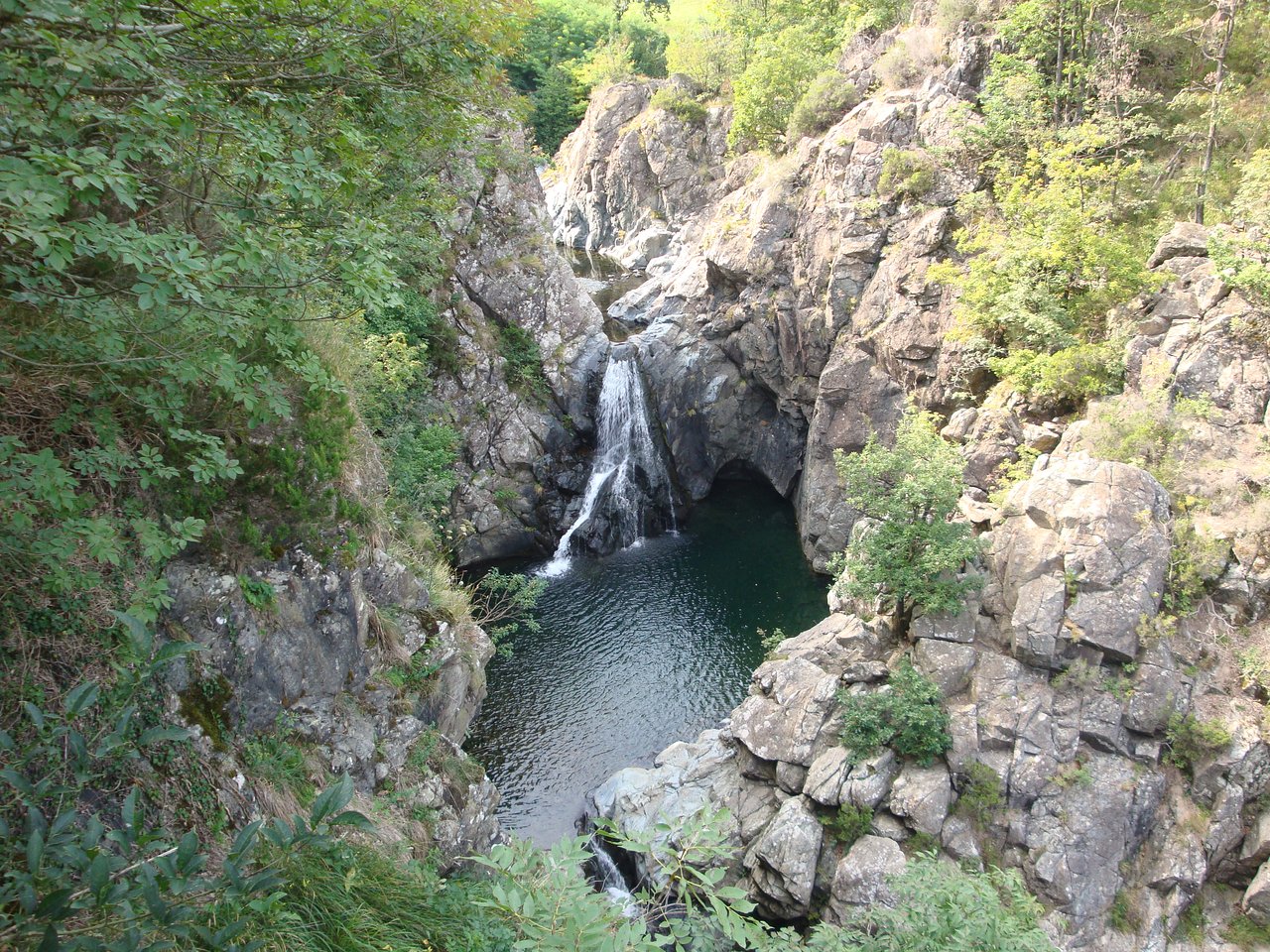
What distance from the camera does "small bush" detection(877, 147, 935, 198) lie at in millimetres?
22859

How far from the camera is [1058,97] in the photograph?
69.9ft

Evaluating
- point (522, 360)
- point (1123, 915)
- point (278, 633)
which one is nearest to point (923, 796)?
point (1123, 915)

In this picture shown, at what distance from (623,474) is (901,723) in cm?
1643

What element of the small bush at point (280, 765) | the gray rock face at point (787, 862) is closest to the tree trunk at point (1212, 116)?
the gray rock face at point (787, 862)

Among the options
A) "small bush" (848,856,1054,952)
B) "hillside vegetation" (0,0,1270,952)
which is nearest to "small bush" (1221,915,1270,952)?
"hillside vegetation" (0,0,1270,952)

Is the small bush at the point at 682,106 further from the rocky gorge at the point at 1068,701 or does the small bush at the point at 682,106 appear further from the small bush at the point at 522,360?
the rocky gorge at the point at 1068,701

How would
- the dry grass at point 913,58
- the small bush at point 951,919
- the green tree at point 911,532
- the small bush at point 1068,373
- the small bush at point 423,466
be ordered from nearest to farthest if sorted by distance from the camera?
the small bush at point 951,919, the green tree at point 911,532, the small bush at point 1068,373, the small bush at point 423,466, the dry grass at point 913,58

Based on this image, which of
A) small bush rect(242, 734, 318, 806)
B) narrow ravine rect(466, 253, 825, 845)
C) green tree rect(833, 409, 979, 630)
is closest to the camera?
small bush rect(242, 734, 318, 806)

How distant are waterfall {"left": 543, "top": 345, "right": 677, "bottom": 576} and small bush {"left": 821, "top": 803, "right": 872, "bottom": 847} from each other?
599 inches

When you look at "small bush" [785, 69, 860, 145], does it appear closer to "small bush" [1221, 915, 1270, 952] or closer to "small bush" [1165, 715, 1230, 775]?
"small bush" [1165, 715, 1230, 775]

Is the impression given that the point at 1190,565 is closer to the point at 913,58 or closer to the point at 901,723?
the point at 901,723

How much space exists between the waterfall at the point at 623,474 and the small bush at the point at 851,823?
49.9 feet

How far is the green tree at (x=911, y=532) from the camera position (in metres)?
14.1

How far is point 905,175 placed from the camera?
77.1ft
